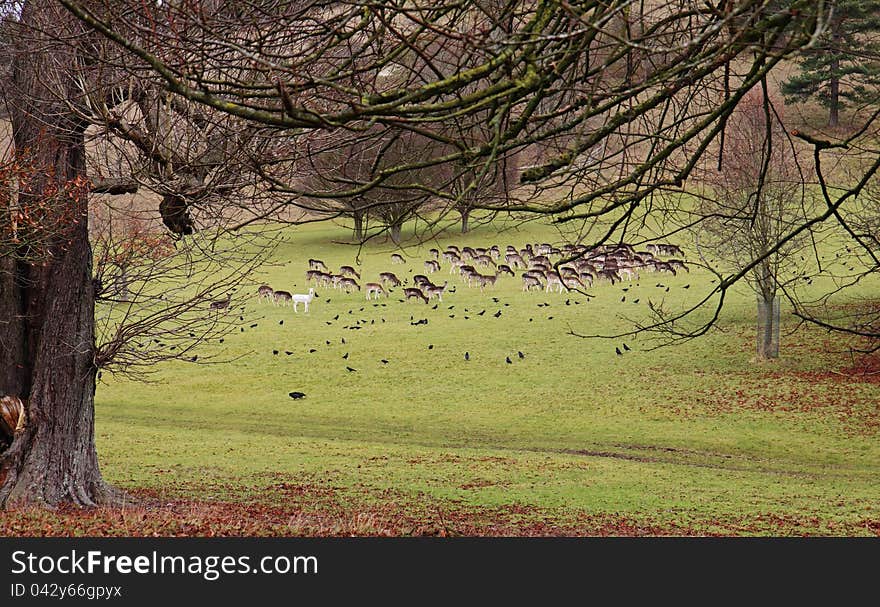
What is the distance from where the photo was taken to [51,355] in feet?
41.7

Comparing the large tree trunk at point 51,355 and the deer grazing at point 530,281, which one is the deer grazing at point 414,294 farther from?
the large tree trunk at point 51,355

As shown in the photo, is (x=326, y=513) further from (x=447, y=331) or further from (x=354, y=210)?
(x=447, y=331)

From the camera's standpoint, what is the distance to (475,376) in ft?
100

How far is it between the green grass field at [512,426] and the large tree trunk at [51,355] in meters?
3.15

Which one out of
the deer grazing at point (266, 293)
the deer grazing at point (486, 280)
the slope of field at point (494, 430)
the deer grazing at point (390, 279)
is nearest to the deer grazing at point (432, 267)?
the deer grazing at point (390, 279)

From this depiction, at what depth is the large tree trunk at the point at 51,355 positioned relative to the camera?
12180 millimetres

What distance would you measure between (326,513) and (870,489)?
10.7 meters

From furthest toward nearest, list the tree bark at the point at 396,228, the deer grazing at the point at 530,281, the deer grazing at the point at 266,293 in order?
the deer grazing at the point at 530,281
the deer grazing at the point at 266,293
the tree bark at the point at 396,228

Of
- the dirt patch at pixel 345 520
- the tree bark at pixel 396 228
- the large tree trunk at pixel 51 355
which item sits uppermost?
the tree bark at pixel 396 228

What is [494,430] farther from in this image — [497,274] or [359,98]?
[497,274]

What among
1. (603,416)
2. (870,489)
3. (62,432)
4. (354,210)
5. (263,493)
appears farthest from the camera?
(603,416)

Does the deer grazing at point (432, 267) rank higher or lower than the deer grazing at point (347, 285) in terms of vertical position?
higher

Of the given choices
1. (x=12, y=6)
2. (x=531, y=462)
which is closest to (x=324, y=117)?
(x=12, y=6)

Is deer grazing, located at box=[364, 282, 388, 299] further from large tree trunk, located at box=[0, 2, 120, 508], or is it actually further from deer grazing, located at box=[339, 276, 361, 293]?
large tree trunk, located at box=[0, 2, 120, 508]
